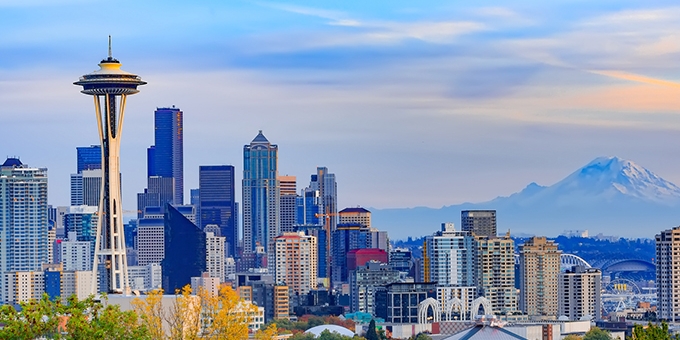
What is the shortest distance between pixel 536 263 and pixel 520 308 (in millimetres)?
7432

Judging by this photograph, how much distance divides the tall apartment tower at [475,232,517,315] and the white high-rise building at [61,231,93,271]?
4610cm

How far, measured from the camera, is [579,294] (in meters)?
142

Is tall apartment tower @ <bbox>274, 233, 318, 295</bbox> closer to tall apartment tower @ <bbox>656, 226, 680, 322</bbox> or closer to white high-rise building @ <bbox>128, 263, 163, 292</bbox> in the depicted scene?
white high-rise building @ <bbox>128, 263, 163, 292</bbox>

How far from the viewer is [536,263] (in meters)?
152

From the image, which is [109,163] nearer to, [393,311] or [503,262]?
[393,311]

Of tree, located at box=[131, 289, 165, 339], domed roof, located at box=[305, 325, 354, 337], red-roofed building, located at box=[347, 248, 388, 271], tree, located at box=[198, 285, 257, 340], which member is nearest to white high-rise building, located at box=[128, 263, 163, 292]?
red-roofed building, located at box=[347, 248, 388, 271]

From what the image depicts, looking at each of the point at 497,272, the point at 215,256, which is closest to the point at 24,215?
the point at 215,256

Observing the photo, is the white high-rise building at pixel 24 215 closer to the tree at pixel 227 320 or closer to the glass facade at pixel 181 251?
the glass facade at pixel 181 251

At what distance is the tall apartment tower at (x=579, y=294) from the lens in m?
140

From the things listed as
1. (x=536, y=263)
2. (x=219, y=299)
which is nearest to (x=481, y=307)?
(x=536, y=263)

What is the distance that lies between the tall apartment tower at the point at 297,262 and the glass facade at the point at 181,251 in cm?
1022

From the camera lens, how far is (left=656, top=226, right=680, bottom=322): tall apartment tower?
132375mm

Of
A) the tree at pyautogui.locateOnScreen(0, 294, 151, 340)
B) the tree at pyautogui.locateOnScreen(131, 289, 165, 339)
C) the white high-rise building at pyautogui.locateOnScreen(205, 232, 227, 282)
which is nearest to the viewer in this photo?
the tree at pyautogui.locateOnScreen(0, 294, 151, 340)

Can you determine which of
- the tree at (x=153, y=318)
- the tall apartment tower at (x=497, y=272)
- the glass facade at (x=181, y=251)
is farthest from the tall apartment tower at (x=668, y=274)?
the tree at (x=153, y=318)
